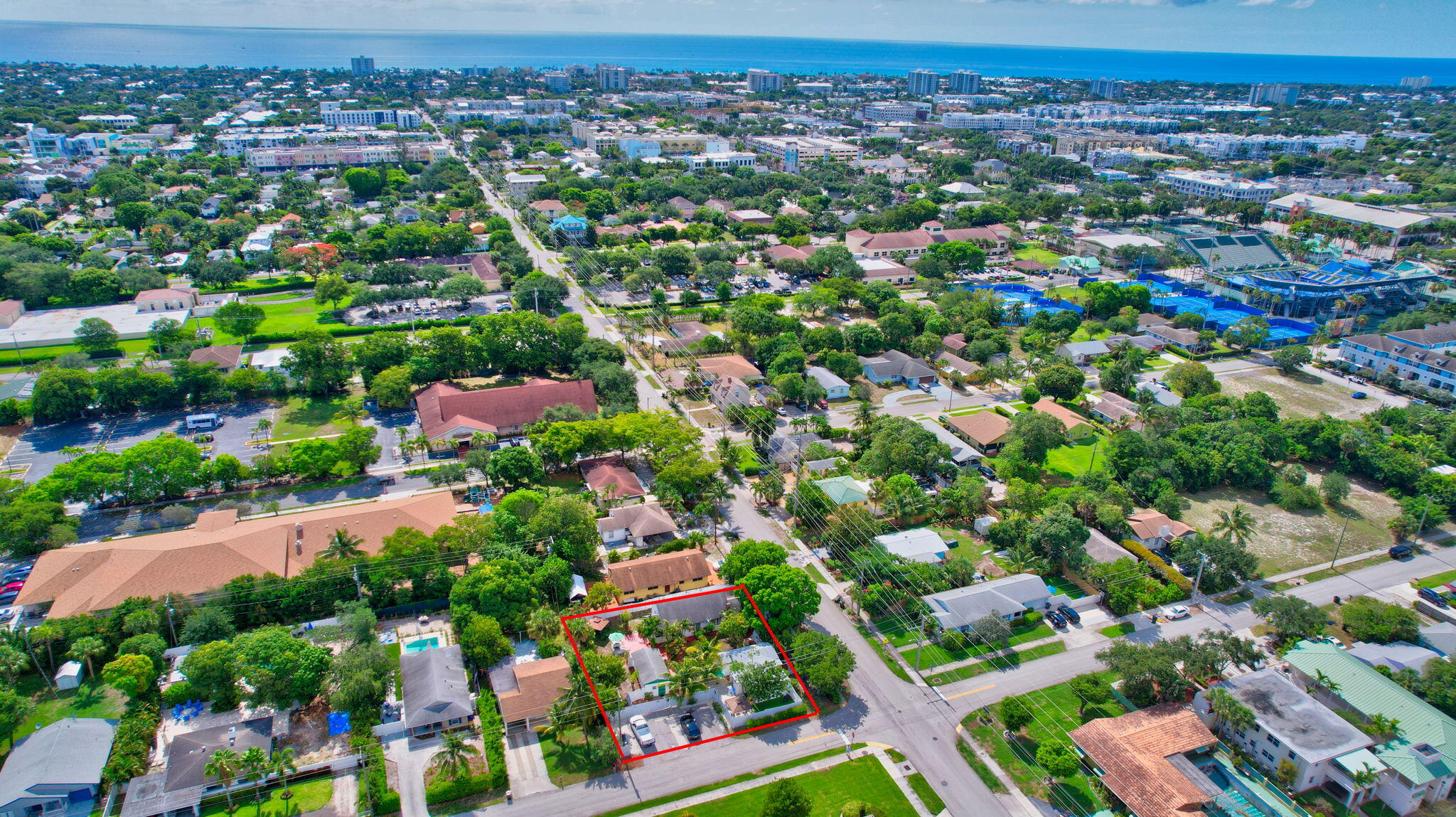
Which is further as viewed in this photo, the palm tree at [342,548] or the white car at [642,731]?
the palm tree at [342,548]

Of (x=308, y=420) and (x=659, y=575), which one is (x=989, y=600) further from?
(x=308, y=420)

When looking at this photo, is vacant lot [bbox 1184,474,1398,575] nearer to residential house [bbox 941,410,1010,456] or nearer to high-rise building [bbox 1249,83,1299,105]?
residential house [bbox 941,410,1010,456]

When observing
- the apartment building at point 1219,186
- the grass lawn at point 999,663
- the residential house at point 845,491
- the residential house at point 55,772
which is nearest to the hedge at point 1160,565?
the grass lawn at point 999,663

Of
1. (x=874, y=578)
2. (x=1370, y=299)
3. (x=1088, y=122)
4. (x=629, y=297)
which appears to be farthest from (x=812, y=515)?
(x=1088, y=122)

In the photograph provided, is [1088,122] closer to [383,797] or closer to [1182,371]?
[1182,371]

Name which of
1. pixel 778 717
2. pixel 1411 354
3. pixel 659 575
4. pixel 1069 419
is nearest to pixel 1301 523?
pixel 1069 419

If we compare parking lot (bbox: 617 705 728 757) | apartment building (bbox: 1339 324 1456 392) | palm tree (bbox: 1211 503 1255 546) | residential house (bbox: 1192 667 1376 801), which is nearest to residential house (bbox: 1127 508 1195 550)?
palm tree (bbox: 1211 503 1255 546)

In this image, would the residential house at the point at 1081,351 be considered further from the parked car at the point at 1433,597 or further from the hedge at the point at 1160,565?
the parked car at the point at 1433,597

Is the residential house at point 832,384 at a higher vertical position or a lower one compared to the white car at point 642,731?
higher
